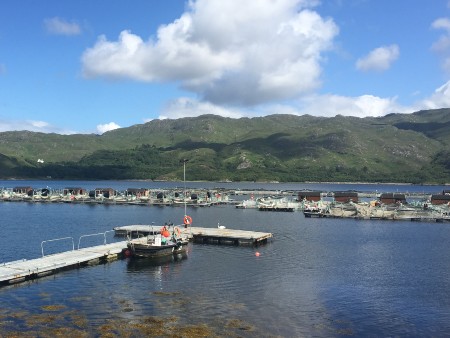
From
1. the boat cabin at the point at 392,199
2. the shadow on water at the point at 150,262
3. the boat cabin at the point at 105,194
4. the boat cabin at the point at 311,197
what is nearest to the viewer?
the shadow on water at the point at 150,262

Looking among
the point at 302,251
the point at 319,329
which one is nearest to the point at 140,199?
the point at 302,251

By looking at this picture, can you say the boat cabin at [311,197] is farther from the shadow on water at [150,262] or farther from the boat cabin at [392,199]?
the shadow on water at [150,262]

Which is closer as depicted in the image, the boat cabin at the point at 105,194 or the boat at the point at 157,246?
the boat at the point at 157,246

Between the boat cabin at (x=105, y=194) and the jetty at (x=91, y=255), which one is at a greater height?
the boat cabin at (x=105, y=194)

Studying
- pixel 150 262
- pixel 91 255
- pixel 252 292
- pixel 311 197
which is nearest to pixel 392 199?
pixel 311 197

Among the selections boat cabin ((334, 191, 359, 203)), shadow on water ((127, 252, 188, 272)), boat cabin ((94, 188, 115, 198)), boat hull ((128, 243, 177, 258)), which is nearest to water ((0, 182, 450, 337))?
shadow on water ((127, 252, 188, 272))

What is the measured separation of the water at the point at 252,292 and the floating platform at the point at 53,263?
4.15 ft

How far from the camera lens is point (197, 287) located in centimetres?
4566

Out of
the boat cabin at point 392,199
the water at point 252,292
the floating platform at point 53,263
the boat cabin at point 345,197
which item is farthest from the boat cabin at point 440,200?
the floating platform at point 53,263

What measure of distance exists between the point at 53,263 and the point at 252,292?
23.3 metres

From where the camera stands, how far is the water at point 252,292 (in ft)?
114

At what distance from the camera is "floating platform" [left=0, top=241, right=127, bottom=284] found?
152 feet

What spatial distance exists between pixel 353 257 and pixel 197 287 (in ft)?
88.2

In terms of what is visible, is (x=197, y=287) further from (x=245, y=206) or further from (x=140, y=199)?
(x=140, y=199)
